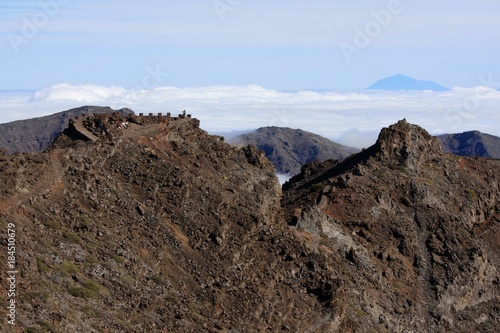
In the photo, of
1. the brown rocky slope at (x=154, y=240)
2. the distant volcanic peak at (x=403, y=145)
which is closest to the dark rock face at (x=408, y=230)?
the distant volcanic peak at (x=403, y=145)

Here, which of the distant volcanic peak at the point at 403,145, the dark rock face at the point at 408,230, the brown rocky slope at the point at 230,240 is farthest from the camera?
the distant volcanic peak at the point at 403,145

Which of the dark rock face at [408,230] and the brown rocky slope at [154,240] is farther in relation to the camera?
the dark rock face at [408,230]

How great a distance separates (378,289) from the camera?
266ft

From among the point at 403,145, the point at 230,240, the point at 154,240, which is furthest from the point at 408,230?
the point at 154,240

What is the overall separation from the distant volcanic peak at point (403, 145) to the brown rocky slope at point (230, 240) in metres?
0.15

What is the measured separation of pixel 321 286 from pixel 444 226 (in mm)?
26387

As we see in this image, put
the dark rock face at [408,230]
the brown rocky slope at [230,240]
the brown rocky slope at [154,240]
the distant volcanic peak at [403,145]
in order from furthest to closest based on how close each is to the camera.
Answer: the distant volcanic peak at [403,145] < the dark rock face at [408,230] < the brown rocky slope at [230,240] < the brown rocky slope at [154,240]

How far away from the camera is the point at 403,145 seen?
329ft

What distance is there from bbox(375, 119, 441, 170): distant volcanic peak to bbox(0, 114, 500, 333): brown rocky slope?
15 cm

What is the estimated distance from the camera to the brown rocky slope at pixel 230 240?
55.5 meters

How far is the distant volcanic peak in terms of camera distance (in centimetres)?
9969

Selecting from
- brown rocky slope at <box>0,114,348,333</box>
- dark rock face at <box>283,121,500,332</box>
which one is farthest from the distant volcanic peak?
brown rocky slope at <box>0,114,348,333</box>

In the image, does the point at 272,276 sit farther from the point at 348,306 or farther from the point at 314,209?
the point at 314,209

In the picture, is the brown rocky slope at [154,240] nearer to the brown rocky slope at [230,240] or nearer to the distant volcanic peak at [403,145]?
the brown rocky slope at [230,240]
